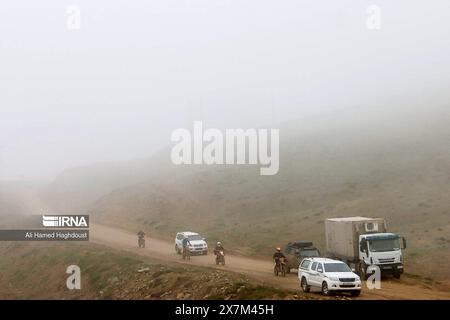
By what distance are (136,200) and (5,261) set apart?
122ft

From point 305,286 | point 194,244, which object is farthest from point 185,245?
point 305,286

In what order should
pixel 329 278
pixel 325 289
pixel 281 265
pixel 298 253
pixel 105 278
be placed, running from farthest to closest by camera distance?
pixel 105 278, pixel 298 253, pixel 281 265, pixel 325 289, pixel 329 278

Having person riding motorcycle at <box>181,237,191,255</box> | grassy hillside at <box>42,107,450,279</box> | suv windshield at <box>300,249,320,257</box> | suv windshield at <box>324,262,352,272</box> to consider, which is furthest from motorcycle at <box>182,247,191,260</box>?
suv windshield at <box>324,262,352,272</box>

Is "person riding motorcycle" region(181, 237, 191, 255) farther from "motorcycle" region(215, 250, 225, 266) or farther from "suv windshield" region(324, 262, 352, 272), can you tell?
"suv windshield" region(324, 262, 352, 272)

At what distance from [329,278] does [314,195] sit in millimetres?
51680

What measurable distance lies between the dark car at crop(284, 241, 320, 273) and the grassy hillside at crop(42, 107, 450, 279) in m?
8.05

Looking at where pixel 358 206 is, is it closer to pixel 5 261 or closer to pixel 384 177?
pixel 384 177

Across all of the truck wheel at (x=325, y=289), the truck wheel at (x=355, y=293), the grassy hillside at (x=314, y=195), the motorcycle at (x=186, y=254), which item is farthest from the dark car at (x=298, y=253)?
the truck wheel at (x=325, y=289)

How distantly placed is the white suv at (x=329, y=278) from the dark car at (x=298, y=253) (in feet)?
27.2

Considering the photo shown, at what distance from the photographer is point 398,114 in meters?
145

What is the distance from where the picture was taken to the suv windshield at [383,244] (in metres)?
32.8

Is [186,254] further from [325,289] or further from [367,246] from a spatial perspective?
[325,289]

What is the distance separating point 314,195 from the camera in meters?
76.8

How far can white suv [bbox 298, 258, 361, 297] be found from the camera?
25.5m
